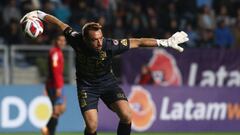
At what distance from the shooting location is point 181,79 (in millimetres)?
19188

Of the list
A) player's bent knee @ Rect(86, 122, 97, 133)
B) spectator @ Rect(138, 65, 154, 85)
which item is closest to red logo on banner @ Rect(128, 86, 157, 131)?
spectator @ Rect(138, 65, 154, 85)

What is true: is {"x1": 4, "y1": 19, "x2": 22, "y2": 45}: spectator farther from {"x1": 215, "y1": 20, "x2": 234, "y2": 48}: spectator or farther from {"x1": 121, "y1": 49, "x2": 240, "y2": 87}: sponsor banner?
{"x1": 215, "y1": 20, "x2": 234, "y2": 48}: spectator

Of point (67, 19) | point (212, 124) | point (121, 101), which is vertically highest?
point (67, 19)

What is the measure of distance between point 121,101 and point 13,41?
7457mm

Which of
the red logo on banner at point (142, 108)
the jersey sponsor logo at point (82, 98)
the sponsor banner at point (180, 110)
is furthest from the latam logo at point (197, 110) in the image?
the jersey sponsor logo at point (82, 98)

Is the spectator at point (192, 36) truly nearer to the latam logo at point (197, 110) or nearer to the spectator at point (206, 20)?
the spectator at point (206, 20)

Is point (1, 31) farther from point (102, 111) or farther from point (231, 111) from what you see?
point (231, 111)

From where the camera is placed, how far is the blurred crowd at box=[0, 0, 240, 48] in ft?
63.4

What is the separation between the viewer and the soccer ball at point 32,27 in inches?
480

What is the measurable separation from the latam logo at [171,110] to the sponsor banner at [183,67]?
54 cm

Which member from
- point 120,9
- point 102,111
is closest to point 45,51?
point 102,111

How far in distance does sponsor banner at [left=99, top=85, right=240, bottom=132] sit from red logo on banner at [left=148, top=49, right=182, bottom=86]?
0.35 meters

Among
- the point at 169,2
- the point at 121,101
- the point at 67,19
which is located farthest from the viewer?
the point at 169,2

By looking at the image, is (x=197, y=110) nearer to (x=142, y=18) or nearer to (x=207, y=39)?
(x=207, y=39)
